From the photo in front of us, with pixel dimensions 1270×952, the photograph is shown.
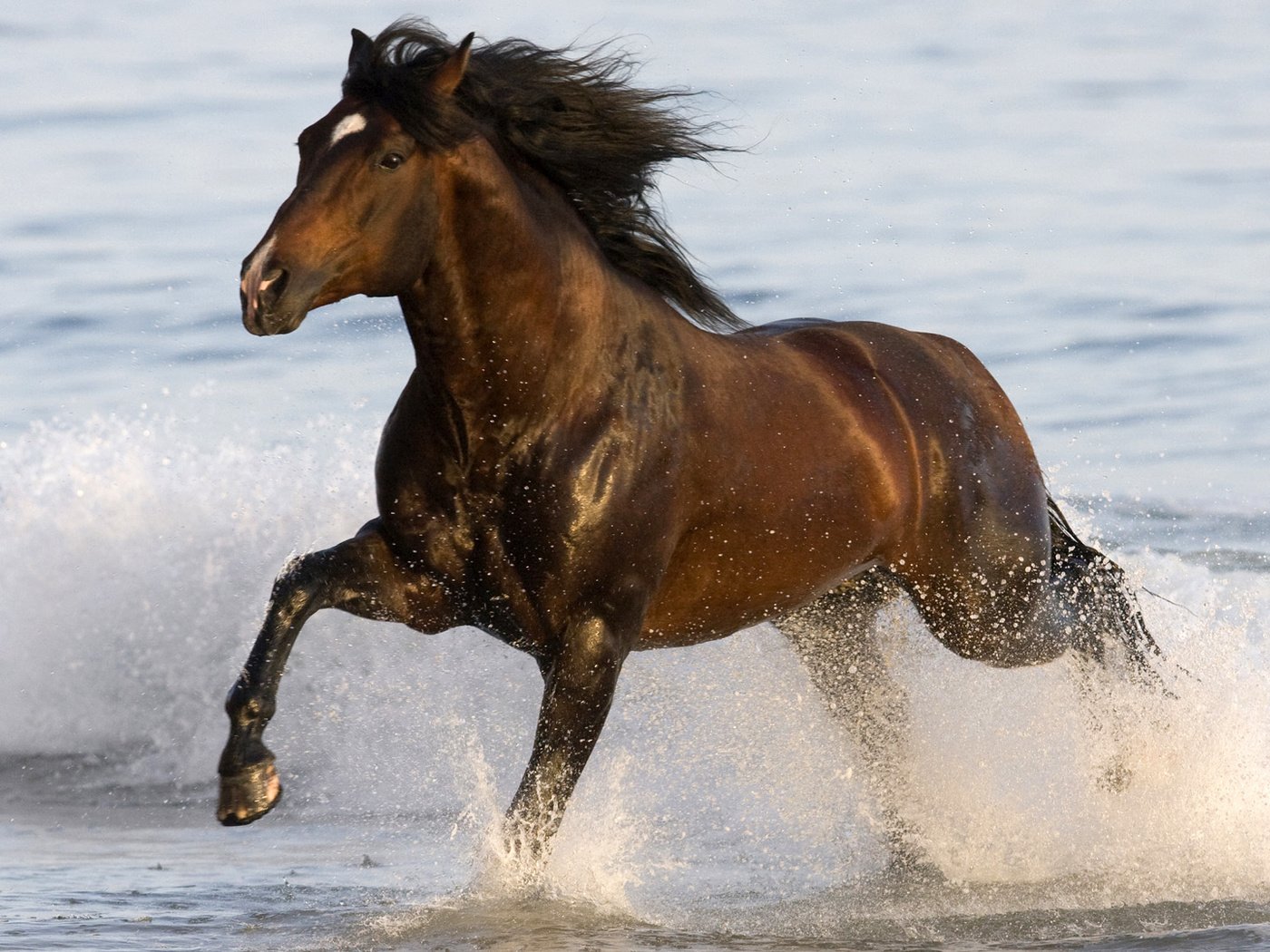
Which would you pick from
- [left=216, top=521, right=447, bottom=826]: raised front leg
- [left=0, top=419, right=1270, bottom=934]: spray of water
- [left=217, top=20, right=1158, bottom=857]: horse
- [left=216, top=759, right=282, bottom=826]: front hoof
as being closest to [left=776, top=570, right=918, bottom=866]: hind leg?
[left=0, top=419, right=1270, bottom=934]: spray of water

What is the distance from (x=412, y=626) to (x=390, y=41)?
1.29 meters

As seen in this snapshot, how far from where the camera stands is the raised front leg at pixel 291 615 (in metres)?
4.54

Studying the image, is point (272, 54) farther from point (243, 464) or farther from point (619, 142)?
point (619, 142)

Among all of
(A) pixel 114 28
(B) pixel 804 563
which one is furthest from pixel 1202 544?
(A) pixel 114 28

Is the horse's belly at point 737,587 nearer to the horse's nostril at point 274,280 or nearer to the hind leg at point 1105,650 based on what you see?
the hind leg at point 1105,650

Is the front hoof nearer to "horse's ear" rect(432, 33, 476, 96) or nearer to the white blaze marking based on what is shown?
the white blaze marking

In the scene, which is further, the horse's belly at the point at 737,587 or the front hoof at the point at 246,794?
the horse's belly at the point at 737,587

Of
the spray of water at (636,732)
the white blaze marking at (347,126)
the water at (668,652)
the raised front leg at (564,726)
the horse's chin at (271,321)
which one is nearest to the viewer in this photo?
the horse's chin at (271,321)

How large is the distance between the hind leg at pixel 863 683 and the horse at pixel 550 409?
505mm

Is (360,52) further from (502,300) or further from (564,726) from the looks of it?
(564,726)

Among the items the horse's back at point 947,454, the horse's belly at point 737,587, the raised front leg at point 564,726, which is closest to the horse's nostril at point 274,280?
the raised front leg at point 564,726

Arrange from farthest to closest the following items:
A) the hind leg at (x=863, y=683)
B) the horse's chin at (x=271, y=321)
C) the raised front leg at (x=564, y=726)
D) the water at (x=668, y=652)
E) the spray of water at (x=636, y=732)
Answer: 1. the hind leg at (x=863, y=683)
2. the spray of water at (x=636, y=732)
3. the water at (x=668, y=652)
4. the raised front leg at (x=564, y=726)
5. the horse's chin at (x=271, y=321)

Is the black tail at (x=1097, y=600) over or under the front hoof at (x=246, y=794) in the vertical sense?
over

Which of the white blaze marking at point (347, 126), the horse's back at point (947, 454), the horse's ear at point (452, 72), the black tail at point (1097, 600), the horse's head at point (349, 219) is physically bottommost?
the black tail at point (1097, 600)
